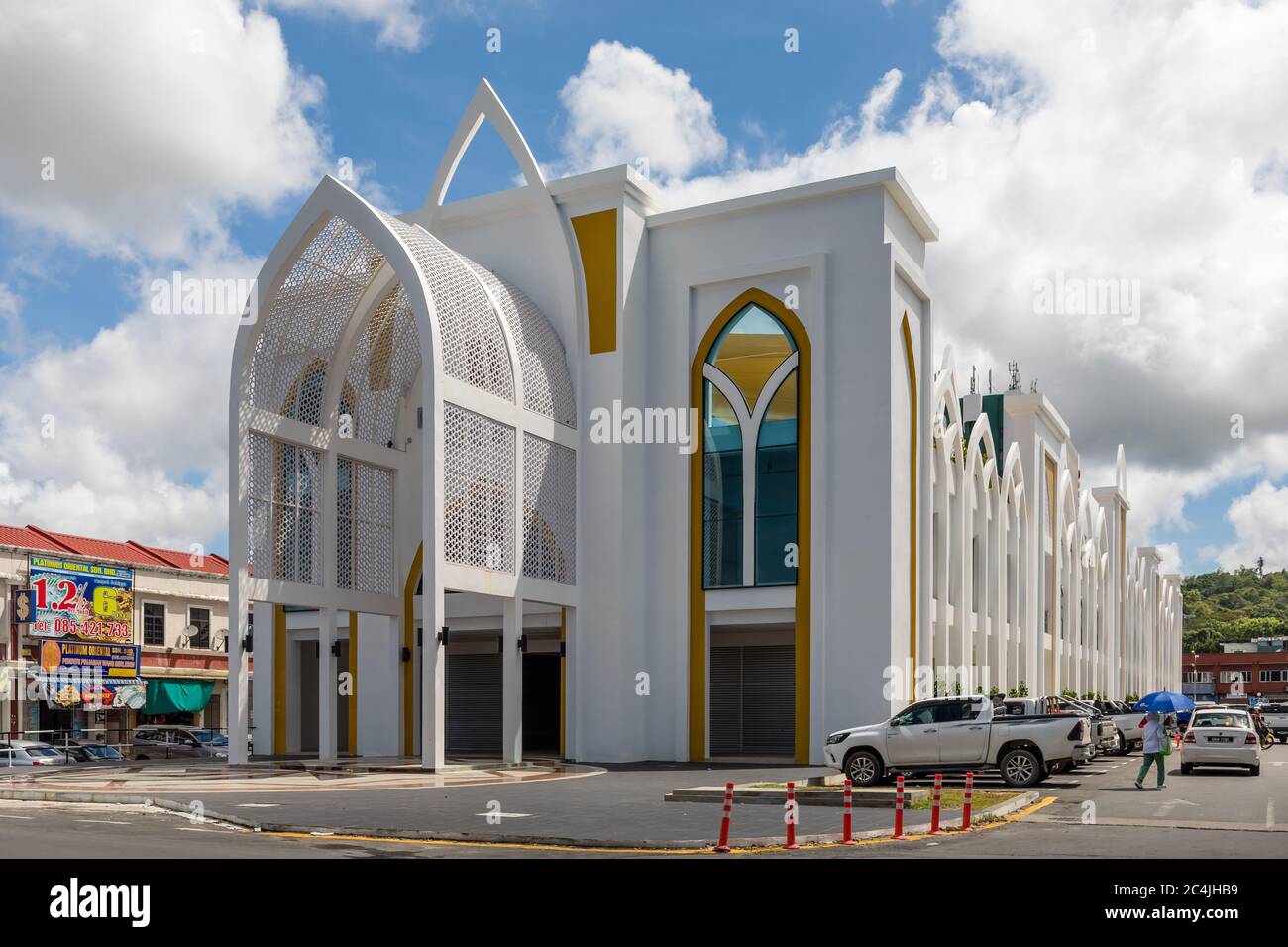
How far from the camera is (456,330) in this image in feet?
96.3

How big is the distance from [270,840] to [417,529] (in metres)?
20.2

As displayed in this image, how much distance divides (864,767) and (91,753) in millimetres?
25551

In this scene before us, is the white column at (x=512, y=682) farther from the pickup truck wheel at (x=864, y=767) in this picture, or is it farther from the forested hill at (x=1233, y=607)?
the forested hill at (x=1233, y=607)

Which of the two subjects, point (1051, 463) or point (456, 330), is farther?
point (1051, 463)

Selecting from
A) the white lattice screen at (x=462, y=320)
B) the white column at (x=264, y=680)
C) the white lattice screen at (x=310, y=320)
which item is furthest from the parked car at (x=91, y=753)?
the white lattice screen at (x=462, y=320)

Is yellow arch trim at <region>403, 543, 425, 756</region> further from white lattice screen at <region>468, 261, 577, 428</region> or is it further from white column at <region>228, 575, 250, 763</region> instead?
white column at <region>228, 575, 250, 763</region>

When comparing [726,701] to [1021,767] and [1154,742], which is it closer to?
[1021,767]

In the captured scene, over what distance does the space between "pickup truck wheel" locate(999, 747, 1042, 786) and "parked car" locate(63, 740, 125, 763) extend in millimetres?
25372
